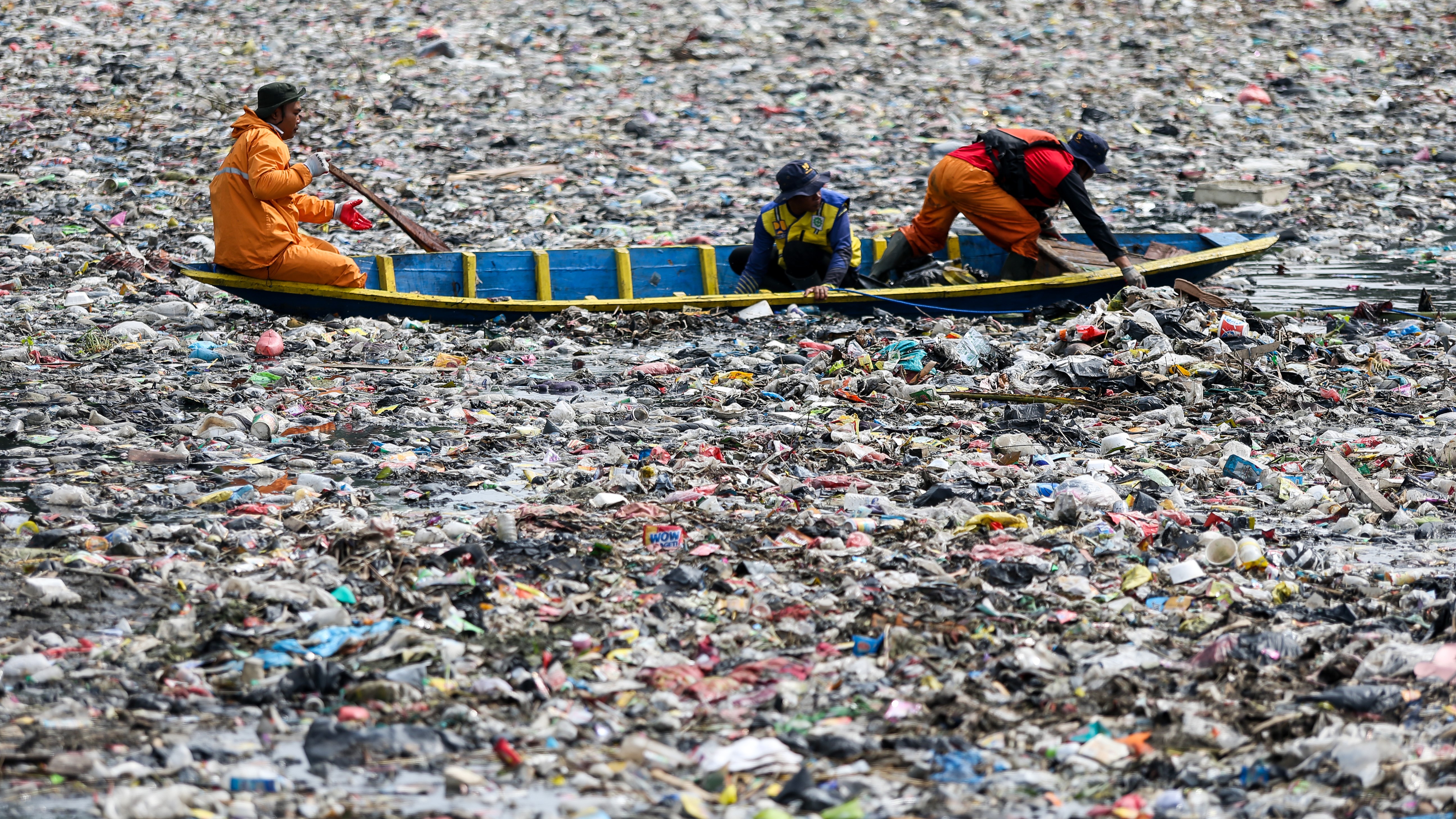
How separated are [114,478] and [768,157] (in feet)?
29.0

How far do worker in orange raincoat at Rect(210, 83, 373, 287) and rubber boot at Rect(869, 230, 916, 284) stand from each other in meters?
3.50

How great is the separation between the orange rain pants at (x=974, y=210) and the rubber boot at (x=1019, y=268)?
0.28 ft

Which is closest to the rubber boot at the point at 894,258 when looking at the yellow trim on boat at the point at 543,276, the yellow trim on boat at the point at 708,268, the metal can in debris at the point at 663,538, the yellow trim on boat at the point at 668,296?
the yellow trim on boat at the point at 668,296

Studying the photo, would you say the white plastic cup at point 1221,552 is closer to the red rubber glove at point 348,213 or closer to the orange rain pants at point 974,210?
the orange rain pants at point 974,210

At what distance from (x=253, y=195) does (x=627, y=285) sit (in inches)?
99.1

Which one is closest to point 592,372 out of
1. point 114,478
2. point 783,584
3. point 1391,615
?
point 114,478

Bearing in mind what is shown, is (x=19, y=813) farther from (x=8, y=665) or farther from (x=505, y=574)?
(x=505, y=574)

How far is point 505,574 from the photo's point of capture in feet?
15.2

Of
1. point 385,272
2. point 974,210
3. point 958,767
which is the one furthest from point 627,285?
point 958,767

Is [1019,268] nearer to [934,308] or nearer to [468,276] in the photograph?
[934,308]

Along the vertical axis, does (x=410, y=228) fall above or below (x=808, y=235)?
above

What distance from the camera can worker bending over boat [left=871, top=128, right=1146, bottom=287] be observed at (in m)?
8.80

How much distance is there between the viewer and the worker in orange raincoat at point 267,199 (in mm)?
7992

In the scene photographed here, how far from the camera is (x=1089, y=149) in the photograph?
8.80 metres
